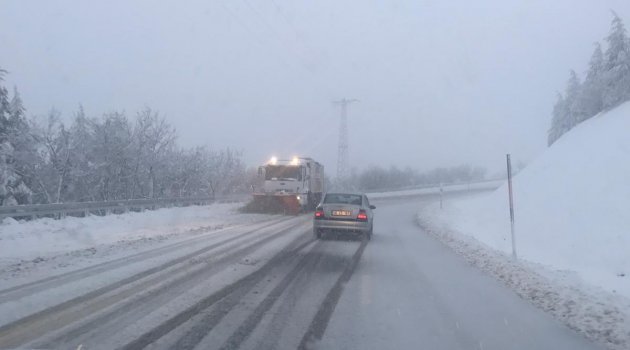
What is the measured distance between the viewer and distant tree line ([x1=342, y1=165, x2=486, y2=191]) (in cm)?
10531

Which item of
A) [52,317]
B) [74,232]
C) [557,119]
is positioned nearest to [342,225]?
[74,232]

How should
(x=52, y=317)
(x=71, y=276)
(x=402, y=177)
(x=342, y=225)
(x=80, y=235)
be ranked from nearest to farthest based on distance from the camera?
1. (x=52, y=317)
2. (x=71, y=276)
3. (x=342, y=225)
4. (x=80, y=235)
5. (x=402, y=177)

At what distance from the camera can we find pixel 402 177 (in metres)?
123

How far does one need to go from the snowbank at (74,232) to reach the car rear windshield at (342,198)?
220 inches

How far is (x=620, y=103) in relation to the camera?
41.5m

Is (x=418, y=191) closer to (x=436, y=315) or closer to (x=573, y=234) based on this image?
(x=573, y=234)

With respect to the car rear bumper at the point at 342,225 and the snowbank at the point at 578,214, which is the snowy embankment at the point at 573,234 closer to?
the snowbank at the point at 578,214

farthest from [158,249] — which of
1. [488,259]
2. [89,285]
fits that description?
[488,259]

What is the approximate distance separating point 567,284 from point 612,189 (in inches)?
495

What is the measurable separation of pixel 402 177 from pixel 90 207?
103 m

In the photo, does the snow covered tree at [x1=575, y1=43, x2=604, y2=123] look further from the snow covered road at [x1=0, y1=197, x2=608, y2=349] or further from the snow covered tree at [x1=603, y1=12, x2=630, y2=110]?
the snow covered road at [x1=0, y1=197, x2=608, y2=349]

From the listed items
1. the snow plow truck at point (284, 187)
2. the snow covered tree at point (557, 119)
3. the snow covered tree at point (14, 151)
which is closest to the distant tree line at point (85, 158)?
the snow covered tree at point (14, 151)

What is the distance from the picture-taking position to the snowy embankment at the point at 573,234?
7.61m

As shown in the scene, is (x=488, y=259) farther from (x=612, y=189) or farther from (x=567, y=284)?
(x=612, y=189)
